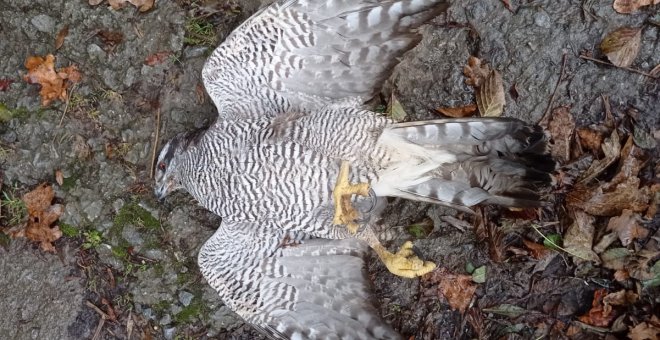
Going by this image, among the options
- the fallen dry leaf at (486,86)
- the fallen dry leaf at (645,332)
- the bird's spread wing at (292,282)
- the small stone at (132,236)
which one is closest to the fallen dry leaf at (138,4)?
the small stone at (132,236)

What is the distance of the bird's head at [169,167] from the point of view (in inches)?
149

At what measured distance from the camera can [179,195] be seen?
13.5 feet

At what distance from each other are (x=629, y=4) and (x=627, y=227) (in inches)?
56.7

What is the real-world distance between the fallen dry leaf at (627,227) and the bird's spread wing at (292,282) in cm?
160

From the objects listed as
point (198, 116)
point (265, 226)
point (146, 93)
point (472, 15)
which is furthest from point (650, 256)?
point (146, 93)

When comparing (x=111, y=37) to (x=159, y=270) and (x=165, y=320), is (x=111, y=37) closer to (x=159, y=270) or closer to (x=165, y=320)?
(x=159, y=270)

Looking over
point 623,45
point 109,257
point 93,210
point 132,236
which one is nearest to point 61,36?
point 93,210

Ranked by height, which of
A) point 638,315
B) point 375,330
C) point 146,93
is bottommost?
point 638,315

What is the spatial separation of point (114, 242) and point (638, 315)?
3.68 metres

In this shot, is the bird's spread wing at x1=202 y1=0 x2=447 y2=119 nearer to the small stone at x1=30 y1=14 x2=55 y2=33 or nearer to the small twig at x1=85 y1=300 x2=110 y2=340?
the small stone at x1=30 y1=14 x2=55 y2=33

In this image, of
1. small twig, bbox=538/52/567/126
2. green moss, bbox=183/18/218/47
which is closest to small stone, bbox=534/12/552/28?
small twig, bbox=538/52/567/126

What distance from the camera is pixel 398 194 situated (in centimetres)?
337

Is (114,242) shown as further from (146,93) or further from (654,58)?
(654,58)

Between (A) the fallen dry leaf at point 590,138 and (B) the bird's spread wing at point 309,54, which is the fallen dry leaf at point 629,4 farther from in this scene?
(B) the bird's spread wing at point 309,54
